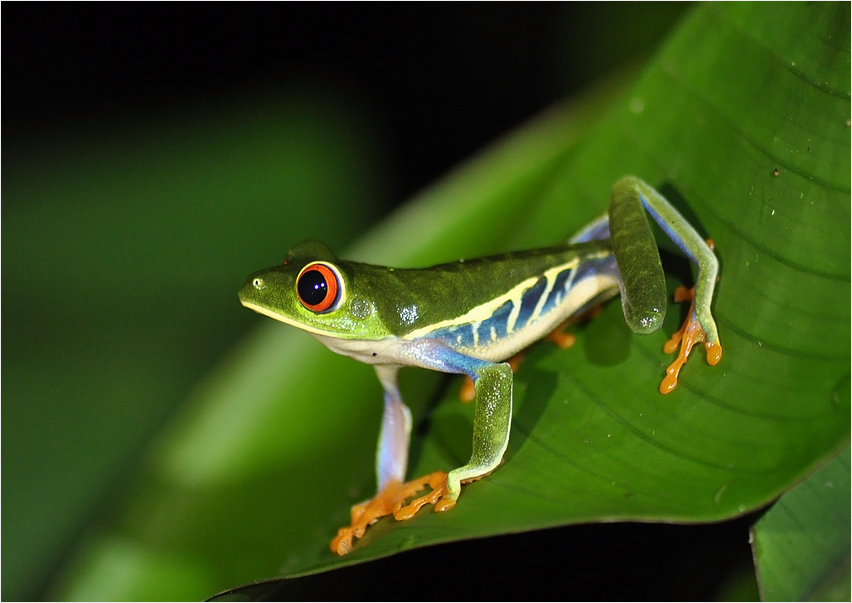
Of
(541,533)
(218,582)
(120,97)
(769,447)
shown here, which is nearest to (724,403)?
(769,447)

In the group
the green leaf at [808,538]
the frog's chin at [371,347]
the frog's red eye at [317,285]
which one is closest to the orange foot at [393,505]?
the frog's chin at [371,347]

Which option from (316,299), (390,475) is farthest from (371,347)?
(390,475)

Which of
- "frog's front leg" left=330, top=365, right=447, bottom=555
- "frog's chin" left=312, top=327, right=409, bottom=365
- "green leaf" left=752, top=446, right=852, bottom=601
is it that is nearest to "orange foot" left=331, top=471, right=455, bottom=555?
"frog's front leg" left=330, top=365, right=447, bottom=555

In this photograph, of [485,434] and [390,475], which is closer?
[485,434]

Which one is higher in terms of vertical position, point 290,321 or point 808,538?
point 290,321

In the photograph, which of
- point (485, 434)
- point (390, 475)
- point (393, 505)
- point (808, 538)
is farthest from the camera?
point (390, 475)

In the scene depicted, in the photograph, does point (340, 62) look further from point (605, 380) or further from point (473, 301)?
point (605, 380)

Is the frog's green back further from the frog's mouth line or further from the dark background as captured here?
the dark background
